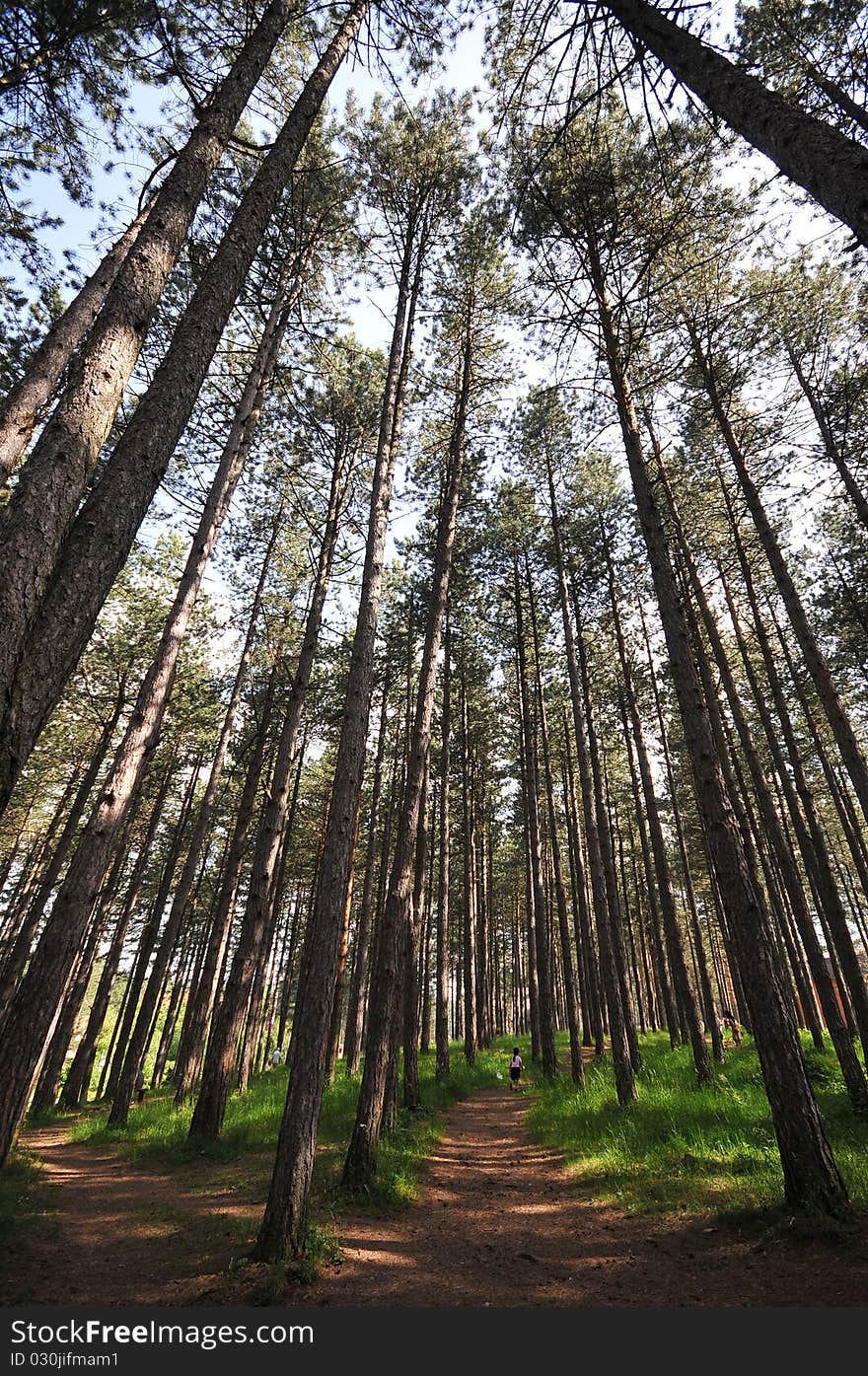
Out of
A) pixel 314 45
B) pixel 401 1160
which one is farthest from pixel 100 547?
pixel 314 45

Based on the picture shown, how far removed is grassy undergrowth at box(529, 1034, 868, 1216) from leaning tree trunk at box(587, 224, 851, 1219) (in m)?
0.49

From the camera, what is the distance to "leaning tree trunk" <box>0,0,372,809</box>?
2.51 meters

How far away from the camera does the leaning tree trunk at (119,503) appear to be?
251 centimetres

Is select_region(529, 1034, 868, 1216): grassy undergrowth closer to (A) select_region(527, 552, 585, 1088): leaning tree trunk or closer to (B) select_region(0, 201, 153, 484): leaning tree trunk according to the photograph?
(A) select_region(527, 552, 585, 1088): leaning tree trunk

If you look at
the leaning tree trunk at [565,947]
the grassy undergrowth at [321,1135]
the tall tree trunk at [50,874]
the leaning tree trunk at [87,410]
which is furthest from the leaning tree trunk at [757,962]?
the tall tree trunk at [50,874]

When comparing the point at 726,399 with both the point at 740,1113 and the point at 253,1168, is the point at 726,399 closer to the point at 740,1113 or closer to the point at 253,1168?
the point at 740,1113

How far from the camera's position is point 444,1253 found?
217 inches

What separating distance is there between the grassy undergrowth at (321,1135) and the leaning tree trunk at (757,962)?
15.2 ft

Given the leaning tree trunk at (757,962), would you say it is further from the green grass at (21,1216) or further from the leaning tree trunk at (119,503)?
the green grass at (21,1216)

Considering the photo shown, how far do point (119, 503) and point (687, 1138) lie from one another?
407 inches

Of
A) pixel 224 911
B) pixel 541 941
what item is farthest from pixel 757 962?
pixel 224 911

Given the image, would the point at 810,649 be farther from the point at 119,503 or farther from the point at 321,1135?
the point at 321,1135

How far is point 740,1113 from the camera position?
27.5ft

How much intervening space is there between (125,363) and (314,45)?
875 centimetres
